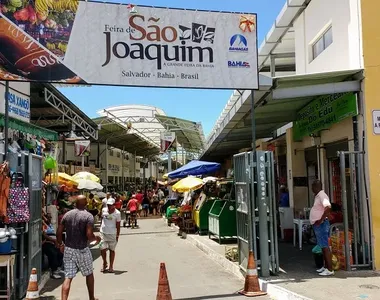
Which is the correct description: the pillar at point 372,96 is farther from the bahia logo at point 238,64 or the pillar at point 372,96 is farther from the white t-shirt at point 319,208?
the bahia logo at point 238,64

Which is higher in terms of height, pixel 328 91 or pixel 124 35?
pixel 124 35

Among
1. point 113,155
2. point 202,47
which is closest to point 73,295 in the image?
point 202,47

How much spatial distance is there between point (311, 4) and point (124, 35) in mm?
5899

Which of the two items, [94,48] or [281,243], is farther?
[281,243]

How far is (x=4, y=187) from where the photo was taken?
21.7 feet

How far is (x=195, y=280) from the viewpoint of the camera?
28.5ft

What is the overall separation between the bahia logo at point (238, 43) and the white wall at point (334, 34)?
2262 mm

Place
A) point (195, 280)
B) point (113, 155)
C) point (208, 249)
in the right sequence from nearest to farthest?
point (195, 280) < point (208, 249) < point (113, 155)

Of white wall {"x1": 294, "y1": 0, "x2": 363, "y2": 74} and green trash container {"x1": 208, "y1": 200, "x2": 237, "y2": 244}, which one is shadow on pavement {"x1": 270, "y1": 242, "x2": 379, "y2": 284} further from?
white wall {"x1": 294, "y1": 0, "x2": 363, "y2": 74}

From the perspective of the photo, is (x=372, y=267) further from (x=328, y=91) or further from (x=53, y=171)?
(x=53, y=171)

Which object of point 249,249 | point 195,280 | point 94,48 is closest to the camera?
point 94,48

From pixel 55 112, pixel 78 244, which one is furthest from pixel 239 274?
pixel 55 112

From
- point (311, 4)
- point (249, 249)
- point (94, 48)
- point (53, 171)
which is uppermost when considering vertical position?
point (311, 4)

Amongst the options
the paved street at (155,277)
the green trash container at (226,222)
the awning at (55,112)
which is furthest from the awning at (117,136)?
the green trash container at (226,222)
